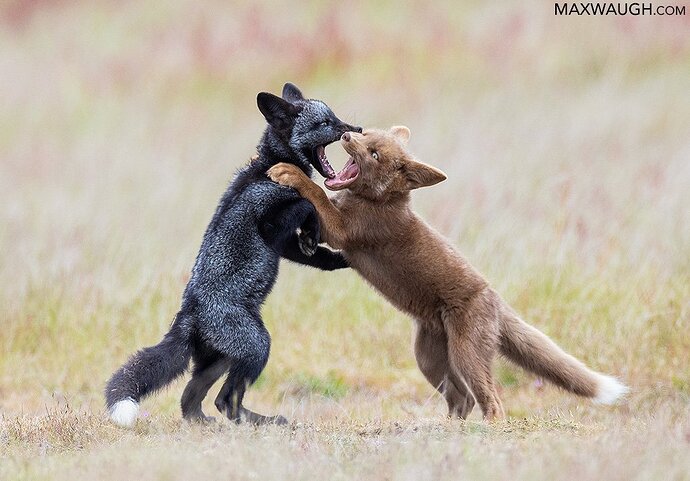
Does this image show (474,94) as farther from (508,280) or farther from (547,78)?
(508,280)

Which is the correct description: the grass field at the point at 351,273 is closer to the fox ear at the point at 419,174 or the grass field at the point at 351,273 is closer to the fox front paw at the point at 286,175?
the fox ear at the point at 419,174

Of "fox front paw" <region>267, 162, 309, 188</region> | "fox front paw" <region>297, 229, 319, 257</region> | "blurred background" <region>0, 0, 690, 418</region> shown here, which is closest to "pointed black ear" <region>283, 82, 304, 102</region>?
"fox front paw" <region>267, 162, 309, 188</region>

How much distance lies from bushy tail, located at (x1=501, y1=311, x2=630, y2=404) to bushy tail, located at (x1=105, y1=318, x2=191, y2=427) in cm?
181

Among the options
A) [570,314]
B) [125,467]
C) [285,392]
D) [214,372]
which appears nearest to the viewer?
[125,467]

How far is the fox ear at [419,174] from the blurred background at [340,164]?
4.37ft

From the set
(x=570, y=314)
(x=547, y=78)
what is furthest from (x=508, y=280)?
(x=547, y=78)

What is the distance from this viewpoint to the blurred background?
26.2 ft

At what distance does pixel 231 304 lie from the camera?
5.73 m

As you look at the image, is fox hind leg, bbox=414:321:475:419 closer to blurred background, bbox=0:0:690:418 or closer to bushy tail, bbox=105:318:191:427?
blurred background, bbox=0:0:690:418

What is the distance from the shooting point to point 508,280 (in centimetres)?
859

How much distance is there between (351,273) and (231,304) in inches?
131

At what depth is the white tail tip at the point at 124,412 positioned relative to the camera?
5.29m

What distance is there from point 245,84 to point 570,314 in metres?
7.23

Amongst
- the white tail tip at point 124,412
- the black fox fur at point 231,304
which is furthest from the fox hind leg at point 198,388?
the white tail tip at point 124,412
